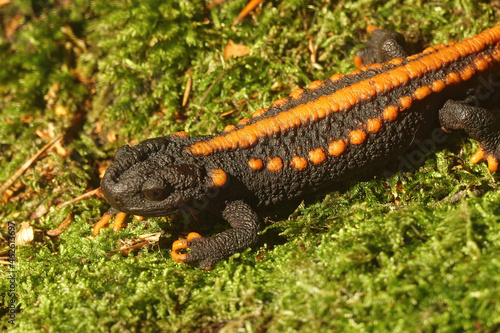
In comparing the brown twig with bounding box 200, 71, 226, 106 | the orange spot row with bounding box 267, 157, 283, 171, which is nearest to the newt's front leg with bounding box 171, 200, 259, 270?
the orange spot row with bounding box 267, 157, 283, 171

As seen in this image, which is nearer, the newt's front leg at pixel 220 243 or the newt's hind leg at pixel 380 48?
the newt's front leg at pixel 220 243

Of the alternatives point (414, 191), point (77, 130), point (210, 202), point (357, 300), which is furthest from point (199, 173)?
point (77, 130)

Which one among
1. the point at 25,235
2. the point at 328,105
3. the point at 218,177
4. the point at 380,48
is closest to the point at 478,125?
the point at 380,48

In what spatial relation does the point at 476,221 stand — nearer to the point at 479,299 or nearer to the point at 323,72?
the point at 479,299

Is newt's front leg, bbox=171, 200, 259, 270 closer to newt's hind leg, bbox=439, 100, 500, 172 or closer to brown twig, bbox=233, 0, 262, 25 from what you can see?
newt's hind leg, bbox=439, 100, 500, 172

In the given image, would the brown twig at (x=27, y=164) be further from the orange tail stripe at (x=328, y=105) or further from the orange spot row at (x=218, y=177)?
the orange spot row at (x=218, y=177)

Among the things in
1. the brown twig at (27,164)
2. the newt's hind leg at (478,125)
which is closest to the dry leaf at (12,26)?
the brown twig at (27,164)
